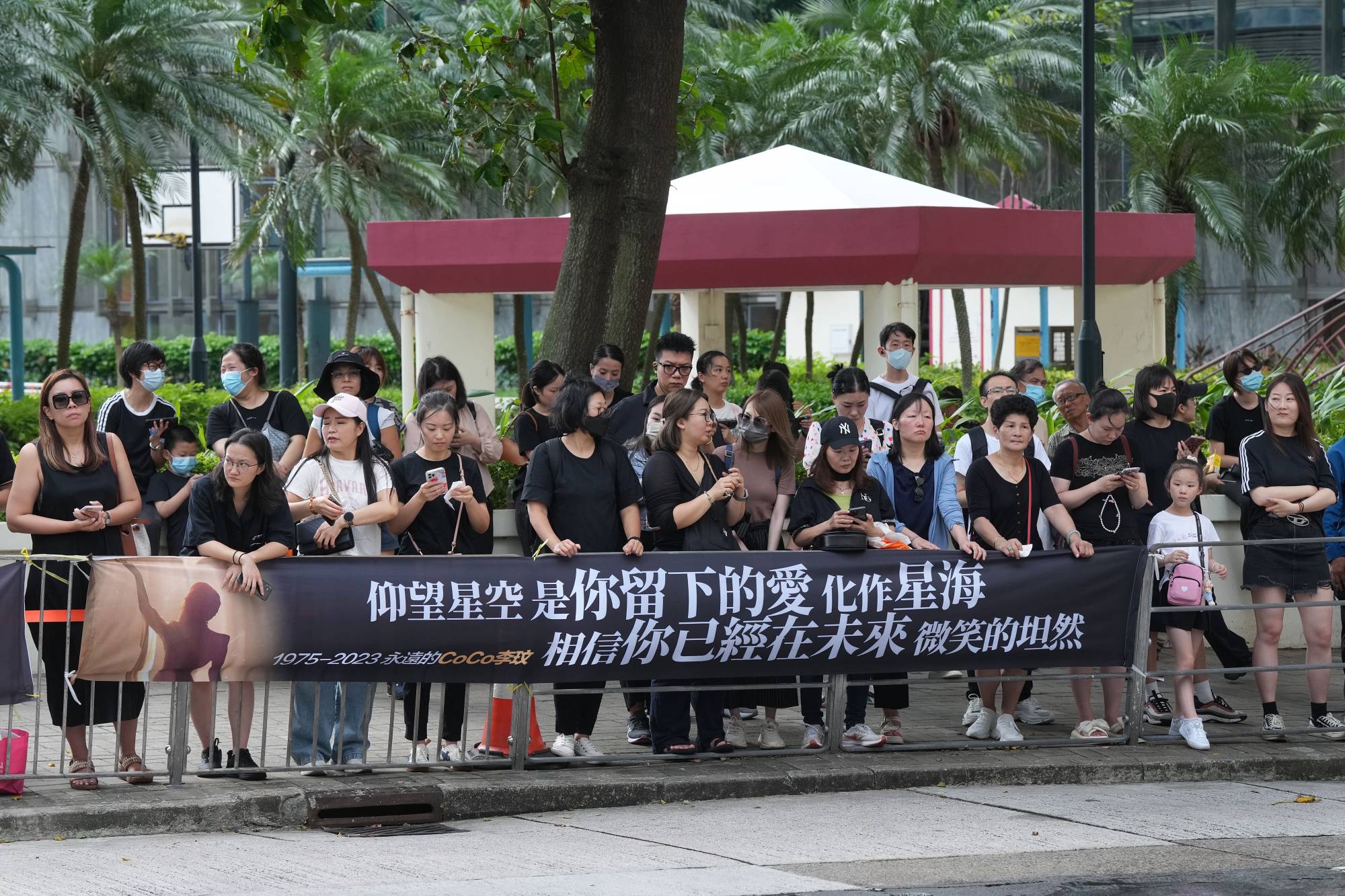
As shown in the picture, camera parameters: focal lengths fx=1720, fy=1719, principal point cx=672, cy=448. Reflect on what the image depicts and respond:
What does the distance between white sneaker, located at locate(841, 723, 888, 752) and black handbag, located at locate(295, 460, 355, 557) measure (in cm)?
259

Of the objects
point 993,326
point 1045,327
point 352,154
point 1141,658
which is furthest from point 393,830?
point 993,326

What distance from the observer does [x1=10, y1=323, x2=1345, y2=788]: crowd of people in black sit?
24.9 ft

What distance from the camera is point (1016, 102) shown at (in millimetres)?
32812

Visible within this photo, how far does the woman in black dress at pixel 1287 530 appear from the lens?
884 cm

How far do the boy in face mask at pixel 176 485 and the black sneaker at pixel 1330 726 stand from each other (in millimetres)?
6075

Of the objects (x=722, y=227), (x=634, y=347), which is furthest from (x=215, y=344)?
(x=634, y=347)

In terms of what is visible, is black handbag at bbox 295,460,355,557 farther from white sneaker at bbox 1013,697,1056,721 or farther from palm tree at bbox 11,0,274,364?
palm tree at bbox 11,0,274,364

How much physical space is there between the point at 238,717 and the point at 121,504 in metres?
1.09

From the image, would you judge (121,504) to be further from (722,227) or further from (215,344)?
(215,344)

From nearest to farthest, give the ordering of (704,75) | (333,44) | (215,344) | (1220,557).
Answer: (1220,557)
(704,75)
(333,44)
(215,344)

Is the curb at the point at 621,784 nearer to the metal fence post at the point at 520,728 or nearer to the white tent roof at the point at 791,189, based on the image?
the metal fence post at the point at 520,728

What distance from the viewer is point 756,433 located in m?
8.48

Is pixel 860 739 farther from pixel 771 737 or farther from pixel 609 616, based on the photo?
Result: pixel 609 616

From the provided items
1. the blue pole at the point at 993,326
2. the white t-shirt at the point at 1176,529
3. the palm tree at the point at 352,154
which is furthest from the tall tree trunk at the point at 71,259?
the white t-shirt at the point at 1176,529
